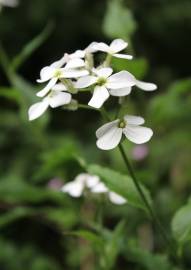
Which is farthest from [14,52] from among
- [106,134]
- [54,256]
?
[106,134]

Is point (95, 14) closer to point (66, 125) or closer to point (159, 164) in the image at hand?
point (66, 125)

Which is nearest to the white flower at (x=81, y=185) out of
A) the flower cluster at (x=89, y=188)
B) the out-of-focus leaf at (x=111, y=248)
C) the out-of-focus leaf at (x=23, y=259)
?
the flower cluster at (x=89, y=188)

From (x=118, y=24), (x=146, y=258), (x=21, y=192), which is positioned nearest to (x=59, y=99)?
(x=146, y=258)

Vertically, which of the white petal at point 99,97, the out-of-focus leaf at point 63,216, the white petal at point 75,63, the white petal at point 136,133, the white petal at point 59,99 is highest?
the white petal at point 75,63

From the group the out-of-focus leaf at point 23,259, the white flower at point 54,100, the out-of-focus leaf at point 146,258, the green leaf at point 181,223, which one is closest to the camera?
the white flower at point 54,100

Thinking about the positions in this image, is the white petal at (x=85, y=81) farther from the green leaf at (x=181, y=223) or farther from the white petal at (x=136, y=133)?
the green leaf at (x=181, y=223)

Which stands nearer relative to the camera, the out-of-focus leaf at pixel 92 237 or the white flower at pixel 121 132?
the white flower at pixel 121 132

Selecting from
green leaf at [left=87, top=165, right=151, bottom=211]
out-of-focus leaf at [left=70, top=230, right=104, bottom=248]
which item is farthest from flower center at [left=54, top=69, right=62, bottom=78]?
out-of-focus leaf at [left=70, top=230, right=104, bottom=248]

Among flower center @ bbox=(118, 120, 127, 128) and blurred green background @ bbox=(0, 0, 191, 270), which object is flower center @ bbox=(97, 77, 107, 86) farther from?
blurred green background @ bbox=(0, 0, 191, 270)
